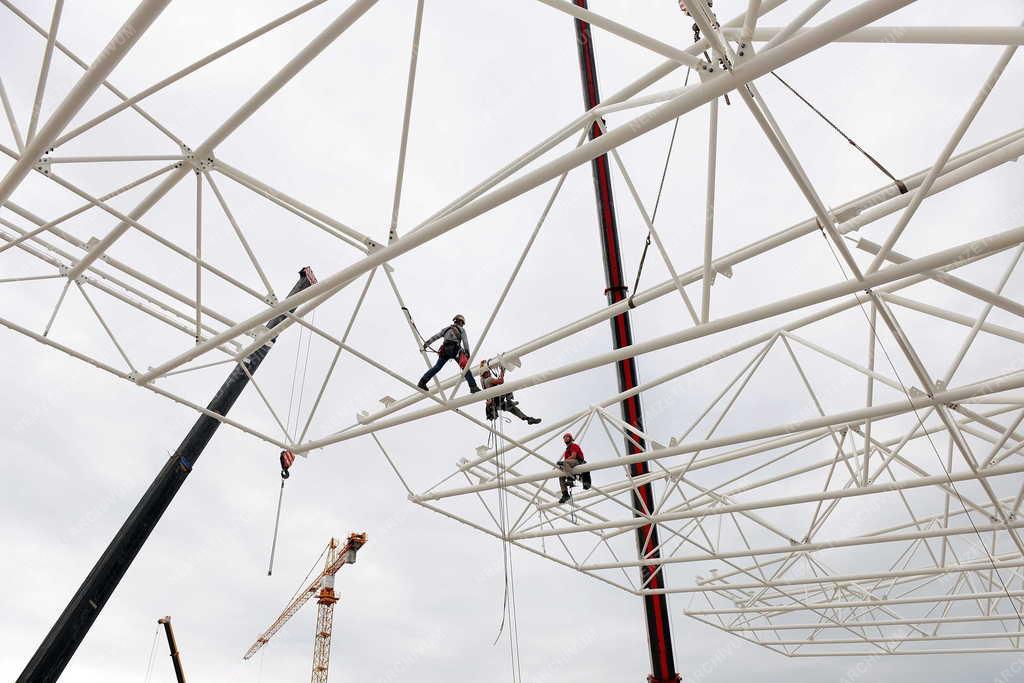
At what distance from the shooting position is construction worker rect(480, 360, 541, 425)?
11.2 m

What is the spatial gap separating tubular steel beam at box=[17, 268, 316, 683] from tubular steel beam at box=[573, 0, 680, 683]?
10.7 meters

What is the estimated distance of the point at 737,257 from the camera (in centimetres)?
907

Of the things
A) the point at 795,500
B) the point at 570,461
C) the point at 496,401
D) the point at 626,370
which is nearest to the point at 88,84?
the point at 496,401

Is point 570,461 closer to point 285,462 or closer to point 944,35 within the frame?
point 285,462

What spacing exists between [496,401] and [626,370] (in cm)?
852

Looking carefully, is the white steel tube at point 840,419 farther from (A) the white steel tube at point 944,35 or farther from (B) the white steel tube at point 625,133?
(A) the white steel tube at point 944,35

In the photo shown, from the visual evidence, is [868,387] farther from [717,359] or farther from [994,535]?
[994,535]

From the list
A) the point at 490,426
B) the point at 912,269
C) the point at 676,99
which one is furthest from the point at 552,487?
the point at 676,99

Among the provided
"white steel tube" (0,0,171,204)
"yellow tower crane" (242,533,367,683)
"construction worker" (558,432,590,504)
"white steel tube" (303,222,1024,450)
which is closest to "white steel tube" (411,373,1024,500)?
"construction worker" (558,432,590,504)

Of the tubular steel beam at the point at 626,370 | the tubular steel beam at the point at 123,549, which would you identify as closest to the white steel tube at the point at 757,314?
the tubular steel beam at the point at 123,549

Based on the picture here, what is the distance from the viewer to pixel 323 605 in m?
58.8

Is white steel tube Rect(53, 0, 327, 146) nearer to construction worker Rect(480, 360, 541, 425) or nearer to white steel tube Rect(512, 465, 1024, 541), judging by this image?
construction worker Rect(480, 360, 541, 425)

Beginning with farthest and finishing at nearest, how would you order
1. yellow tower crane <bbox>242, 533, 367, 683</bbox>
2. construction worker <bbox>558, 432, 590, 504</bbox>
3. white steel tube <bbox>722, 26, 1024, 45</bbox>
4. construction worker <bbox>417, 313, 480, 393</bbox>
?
yellow tower crane <bbox>242, 533, 367, 683</bbox> < construction worker <bbox>558, 432, 590, 504</bbox> < construction worker <bbox>417, 313, 480, 393</bbox> < white steel tube <bbox>722, 26, 1024, 45</bbox>

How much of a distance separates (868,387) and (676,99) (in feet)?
22.2
